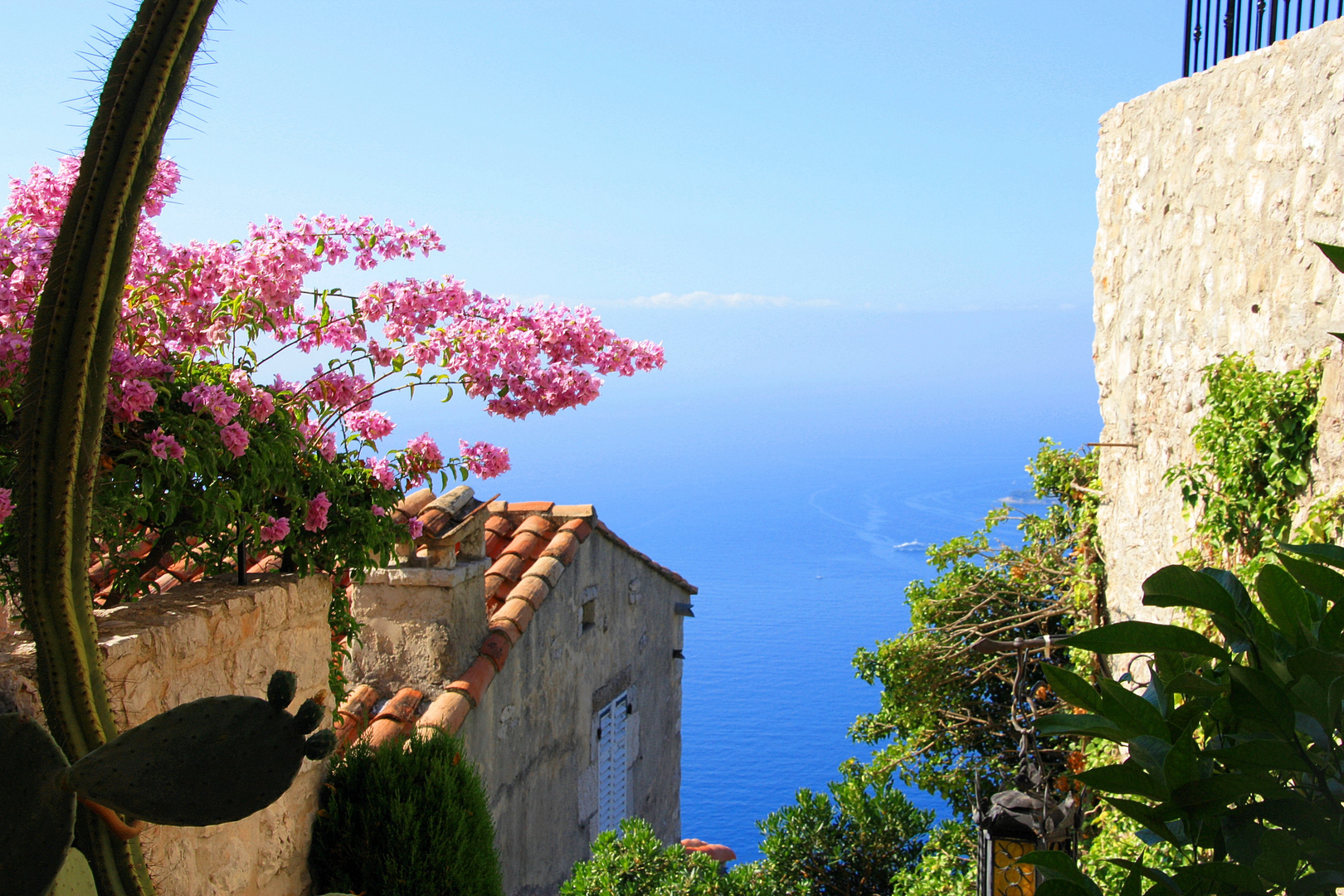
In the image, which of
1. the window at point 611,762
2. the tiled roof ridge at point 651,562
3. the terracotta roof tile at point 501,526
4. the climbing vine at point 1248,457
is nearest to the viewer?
the climbing vine at point 1248,457

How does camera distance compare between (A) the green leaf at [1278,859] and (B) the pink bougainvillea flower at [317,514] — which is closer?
(A) the green leaf at [1278,859]

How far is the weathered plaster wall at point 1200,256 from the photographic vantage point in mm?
3777

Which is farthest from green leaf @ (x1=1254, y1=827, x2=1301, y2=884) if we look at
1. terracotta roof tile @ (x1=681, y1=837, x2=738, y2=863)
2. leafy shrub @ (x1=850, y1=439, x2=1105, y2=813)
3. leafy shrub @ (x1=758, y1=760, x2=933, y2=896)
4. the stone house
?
terracotta roof tile @ (x1=681, y1=837, x2=738, y2=863)

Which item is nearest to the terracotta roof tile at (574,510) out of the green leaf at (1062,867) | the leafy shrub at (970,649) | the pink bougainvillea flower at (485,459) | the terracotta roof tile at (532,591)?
the terracotta roof tile at (532,591)

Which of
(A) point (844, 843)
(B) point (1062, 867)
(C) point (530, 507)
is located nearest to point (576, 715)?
(C) point (530, 507)

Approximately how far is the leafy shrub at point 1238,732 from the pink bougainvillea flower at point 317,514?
2.57m

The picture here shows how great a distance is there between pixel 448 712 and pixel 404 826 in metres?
0.98

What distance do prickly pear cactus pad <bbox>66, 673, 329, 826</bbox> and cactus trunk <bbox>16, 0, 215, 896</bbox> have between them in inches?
9.9

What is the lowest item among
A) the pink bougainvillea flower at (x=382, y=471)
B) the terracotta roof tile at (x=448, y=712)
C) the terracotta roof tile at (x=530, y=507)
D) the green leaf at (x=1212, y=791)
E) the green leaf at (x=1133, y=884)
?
the green leaf at (x=1133, y=884)

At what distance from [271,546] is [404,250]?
1.29m

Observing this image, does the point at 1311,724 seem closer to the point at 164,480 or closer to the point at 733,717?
the point at 164,480

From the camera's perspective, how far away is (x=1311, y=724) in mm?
875

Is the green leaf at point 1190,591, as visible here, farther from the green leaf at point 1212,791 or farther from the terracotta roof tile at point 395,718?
the terracotta roof tile at point 395,718

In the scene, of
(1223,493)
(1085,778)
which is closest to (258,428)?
(1085,778)
